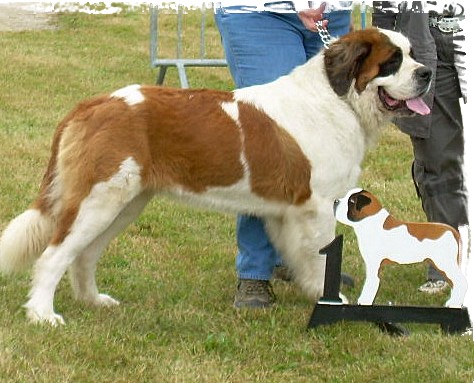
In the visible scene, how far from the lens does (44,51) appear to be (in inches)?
562

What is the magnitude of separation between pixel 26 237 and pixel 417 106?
208 centimetres

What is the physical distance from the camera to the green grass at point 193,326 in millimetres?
4168

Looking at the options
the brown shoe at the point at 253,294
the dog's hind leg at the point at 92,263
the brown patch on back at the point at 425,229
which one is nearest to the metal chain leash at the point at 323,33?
the brown patch on back at the point at 425,229

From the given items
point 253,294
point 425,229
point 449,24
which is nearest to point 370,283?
point 425,229

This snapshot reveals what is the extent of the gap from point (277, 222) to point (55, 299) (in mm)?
1274

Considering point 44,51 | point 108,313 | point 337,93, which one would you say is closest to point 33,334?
point 108,313

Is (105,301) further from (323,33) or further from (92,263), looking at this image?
(323,33)

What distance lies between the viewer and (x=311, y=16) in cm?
504

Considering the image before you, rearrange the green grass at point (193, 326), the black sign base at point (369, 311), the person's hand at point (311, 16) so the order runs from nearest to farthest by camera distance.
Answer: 1. the green grass at point (193, 326)
2. the black sign base at point (369, 311)
3. the person's hand at point (311, 16)

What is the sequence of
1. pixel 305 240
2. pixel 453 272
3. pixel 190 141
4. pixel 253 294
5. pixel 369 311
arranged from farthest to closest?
1. pixel 253 294
2. pixel 305 240
3. pixel 190 141
4. pixel 369 311
5. pixel 453 272

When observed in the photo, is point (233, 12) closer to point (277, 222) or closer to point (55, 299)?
point (277, 222)

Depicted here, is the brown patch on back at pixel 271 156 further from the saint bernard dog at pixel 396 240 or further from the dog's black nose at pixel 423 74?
the dog's black nose at pixel 423 74

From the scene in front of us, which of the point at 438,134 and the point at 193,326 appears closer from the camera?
the point at 193,326

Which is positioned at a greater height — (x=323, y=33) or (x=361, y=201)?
(x=323, y=33)
